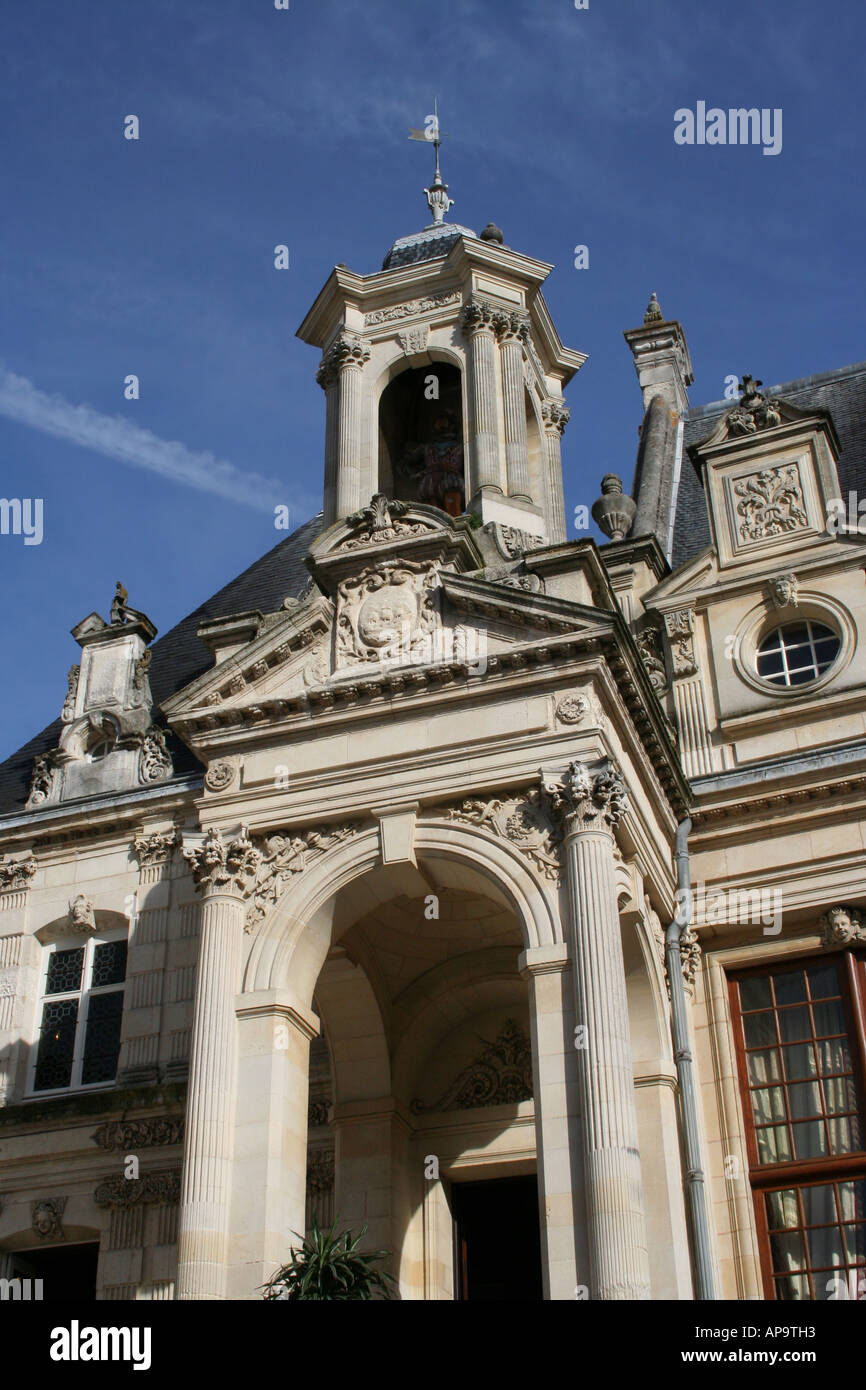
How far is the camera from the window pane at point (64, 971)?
2219cm

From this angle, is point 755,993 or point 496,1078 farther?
point 496,1078

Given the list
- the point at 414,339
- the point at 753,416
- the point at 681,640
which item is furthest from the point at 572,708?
the point at 414,339

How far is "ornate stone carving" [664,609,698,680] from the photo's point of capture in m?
22.2

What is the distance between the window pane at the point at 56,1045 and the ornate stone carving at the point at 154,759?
3296 mm

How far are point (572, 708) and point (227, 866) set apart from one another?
13.4ft

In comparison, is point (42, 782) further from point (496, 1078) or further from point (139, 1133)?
point (496, 1078)

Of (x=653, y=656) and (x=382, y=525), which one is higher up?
(x=653, y=656)

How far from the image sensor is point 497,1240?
19.4 metres

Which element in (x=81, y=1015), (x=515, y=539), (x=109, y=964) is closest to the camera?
(x=81, y=1015)

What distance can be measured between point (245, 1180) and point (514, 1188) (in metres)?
5.05
